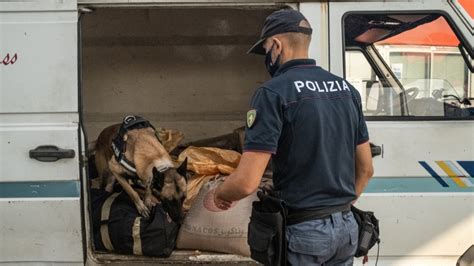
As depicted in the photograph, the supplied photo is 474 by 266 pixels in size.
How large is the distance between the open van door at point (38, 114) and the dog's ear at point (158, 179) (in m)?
0.86

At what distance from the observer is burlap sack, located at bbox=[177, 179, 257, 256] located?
3320mm

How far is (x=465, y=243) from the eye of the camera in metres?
3.12

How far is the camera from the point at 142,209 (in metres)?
3.70

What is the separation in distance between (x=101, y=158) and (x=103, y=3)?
1755 millimetres

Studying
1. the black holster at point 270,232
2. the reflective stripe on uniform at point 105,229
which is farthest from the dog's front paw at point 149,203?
the black holster at point 270,232

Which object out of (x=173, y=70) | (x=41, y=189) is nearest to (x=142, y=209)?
(x=41, y=189)

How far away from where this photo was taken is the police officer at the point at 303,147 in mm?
2135

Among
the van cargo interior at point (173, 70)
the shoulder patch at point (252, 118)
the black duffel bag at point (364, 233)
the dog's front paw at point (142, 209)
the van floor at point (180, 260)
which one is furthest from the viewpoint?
the van cargo interior at point (173, 70)

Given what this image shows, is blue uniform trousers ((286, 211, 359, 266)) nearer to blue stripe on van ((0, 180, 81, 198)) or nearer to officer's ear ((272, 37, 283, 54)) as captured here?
officer's ear ((272, 37, 283, 54))

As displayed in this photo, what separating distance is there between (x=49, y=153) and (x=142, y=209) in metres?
0.85

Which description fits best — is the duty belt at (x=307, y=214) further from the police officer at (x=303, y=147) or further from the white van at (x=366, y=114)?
the white van at (x=366, y=114)

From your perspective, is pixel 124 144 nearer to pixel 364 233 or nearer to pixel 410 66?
pixel 410 66

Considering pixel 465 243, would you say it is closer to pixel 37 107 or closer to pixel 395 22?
pixel 395 22

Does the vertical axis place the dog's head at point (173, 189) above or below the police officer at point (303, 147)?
below
